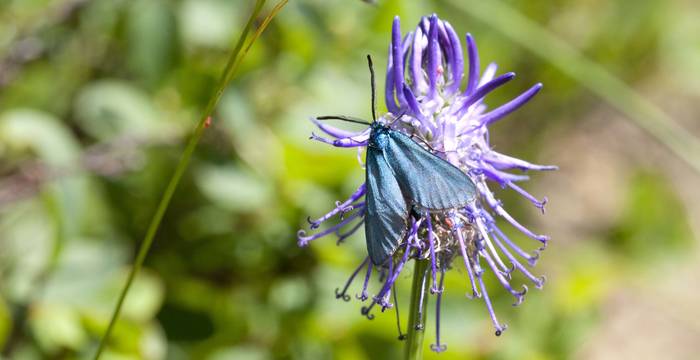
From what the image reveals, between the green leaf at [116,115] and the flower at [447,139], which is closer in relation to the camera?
the flower at [447,139]

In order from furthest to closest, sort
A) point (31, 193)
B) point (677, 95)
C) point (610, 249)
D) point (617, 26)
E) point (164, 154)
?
1. point (677, 95)
2. point (617, 26)
3. point (610, 249)
4. point (164, 154)
5. point (31, 193)

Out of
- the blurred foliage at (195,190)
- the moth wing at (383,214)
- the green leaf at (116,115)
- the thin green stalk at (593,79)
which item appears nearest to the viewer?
the moth wing at (383,214)

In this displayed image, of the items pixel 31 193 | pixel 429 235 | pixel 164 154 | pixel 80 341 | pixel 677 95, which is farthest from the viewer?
pixel 677 95

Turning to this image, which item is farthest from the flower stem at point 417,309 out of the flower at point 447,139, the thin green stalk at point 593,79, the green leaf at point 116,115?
the thin green stalk at point 593,79

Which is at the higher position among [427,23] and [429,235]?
[427,23]

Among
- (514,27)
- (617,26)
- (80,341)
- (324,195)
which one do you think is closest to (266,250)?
(324,195)

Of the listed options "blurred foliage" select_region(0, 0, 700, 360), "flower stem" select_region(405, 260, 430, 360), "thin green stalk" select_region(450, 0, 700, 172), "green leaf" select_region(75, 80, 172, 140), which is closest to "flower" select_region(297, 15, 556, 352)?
"flower stem" select_region(405, 260, 430, 360)

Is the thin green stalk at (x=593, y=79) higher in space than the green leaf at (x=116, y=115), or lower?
higher

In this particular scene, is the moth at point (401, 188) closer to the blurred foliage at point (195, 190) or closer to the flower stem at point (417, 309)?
the flower stem at point (417, 309)

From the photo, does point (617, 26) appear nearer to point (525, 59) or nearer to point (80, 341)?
point (525, 59)

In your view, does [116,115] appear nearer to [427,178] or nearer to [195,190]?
[195,190]
